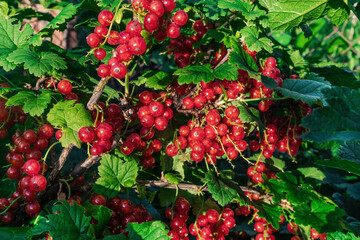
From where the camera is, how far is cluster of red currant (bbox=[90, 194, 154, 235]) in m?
0.87

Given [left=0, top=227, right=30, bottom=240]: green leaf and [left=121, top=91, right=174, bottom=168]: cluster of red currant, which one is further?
[left=121, top=91, right=174, bottom=168]: cluster of red currant

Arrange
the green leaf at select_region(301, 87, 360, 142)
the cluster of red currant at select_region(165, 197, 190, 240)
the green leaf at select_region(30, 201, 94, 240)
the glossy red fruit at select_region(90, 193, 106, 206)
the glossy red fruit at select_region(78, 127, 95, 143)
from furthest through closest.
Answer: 1. the cluster of red currant at select_region(165, 197, 190, 240)
2. the glossy red fruit at select_region(90, 193, 106, 206)
3. the glossy red fruit at select_region(78, 127, 95, 143)
4. the green leaf at select_region(30, 201, 94, 240)
5. the green leaf at select_region(301, 87, 360, 142)

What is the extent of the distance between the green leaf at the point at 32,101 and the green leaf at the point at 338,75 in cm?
108

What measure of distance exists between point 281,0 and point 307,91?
0.29m

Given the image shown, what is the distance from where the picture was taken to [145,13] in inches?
28.6

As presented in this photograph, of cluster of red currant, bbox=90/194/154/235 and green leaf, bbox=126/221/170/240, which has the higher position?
green leaf, bbox=126/221/170/240

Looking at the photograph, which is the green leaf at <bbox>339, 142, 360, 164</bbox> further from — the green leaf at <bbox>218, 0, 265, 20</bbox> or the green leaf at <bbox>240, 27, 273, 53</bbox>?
the green leaf at <bbox>218, 0, 265, 20</bbox>

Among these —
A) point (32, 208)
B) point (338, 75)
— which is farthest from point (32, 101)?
point (338, 75)

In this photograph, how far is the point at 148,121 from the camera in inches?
34.6

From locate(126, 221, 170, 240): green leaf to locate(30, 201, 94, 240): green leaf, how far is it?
10cm

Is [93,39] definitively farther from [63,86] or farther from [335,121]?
[335,121]

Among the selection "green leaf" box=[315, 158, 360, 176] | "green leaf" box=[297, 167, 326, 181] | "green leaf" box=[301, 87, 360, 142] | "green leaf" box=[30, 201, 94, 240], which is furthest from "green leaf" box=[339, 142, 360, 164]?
"green leaf" box=[30, 201, 94, 240]

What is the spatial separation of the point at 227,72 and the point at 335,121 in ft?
1.19

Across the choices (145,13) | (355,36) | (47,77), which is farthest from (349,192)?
(355,36)
